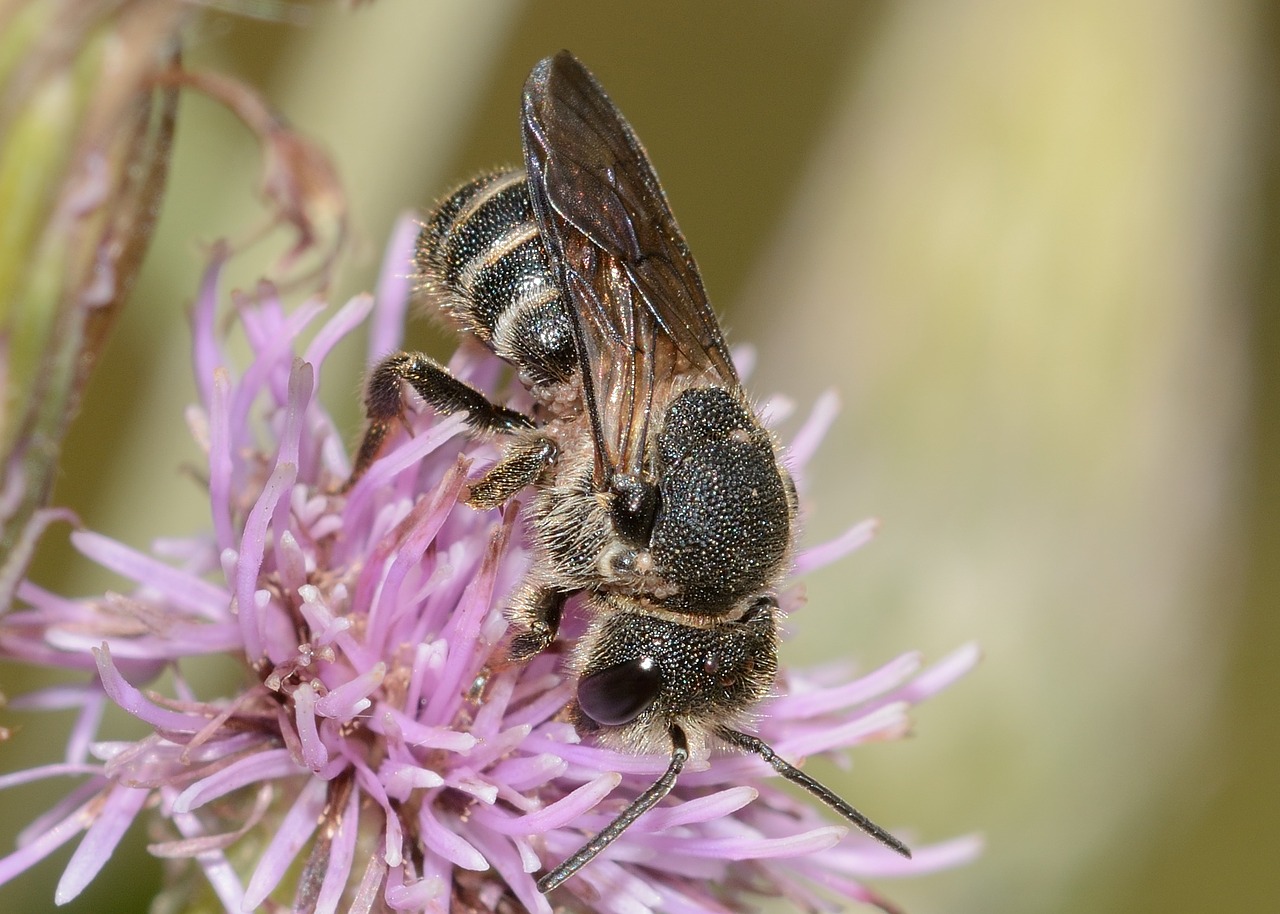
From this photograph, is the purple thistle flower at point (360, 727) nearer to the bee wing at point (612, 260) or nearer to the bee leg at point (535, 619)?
the bee leg at point (535, 619)

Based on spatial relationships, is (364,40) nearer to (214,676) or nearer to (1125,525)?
(214,676)

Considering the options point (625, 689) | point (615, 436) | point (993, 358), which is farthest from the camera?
point (993, 358)

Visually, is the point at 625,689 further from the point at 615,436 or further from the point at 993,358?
the point at 993,358

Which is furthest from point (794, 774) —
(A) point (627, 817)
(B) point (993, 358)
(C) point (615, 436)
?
(B) point (993, 358)

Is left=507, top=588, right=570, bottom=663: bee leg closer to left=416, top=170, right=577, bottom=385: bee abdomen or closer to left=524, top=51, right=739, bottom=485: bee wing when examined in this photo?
left=524, top=51, right=739, bottom=485: bee wing

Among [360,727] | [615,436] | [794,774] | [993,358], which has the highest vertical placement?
[993,358]

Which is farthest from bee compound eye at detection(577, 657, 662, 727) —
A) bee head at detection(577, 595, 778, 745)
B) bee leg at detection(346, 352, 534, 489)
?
bee leg at detection(346, 352, 534, 489)

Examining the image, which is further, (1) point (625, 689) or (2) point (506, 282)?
(2) point (506, 282)
